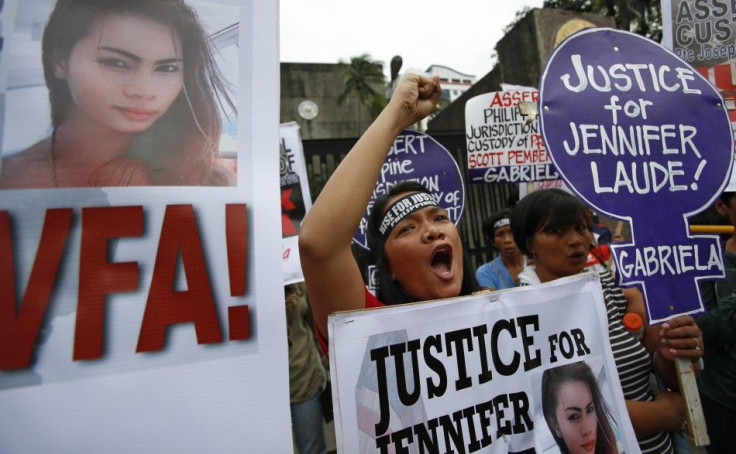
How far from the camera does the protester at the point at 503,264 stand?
3336 millimetres

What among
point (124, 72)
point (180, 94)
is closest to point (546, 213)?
point (180, 94)

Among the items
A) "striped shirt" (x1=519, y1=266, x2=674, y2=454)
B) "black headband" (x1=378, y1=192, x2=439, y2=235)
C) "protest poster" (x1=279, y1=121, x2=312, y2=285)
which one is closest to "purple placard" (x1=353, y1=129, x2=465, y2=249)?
"protest poster" (x1=279, y1=121, x2=312, y2=285)

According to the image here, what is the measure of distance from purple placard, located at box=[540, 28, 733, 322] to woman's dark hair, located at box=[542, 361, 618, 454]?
369 millimetres

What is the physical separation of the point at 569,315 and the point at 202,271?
43.5 inches

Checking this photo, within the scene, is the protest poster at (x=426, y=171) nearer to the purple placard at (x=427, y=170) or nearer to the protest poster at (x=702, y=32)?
the purple placard at (x=427, y=170)

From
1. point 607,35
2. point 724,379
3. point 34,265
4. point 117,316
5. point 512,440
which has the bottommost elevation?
point 724,379

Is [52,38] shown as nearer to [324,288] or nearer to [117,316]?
[117,316]

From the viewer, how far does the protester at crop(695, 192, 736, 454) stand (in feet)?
6.20

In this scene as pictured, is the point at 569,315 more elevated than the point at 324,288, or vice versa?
the point at 324,288

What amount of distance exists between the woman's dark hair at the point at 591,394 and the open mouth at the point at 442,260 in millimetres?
414

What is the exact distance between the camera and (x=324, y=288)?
3.42 ft

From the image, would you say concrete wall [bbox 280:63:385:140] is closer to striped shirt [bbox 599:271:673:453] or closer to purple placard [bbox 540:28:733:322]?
purple placard [bbox 540:28:733:322]

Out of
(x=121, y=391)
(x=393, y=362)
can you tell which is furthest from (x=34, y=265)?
(x=393, y=362)

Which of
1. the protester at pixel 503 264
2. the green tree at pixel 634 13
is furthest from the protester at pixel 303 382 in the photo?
the green tree at pixel 634 13
